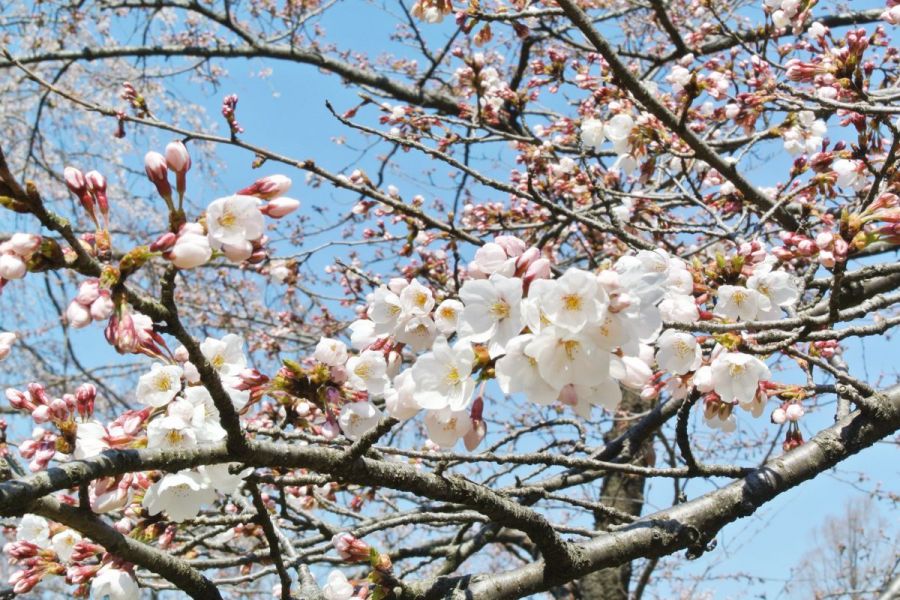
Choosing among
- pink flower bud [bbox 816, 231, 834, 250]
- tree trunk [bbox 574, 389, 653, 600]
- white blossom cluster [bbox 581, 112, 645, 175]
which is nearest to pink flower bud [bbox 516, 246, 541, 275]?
pink flower bud [bbox 816, 231, 834, 250]

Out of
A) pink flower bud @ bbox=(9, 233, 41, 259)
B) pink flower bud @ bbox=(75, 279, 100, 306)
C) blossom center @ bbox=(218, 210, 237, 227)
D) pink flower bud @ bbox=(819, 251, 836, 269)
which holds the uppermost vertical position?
pink flower bud @ bbox=(819, 251, 836, 269)

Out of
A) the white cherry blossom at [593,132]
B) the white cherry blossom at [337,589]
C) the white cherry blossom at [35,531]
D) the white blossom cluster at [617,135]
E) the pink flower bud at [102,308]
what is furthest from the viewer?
the white cherry blossom at [593,132]

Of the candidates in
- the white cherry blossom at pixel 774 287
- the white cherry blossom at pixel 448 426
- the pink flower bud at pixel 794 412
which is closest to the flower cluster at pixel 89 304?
the white cherry blossom at pixel 448 426

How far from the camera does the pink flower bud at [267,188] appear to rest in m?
1.16

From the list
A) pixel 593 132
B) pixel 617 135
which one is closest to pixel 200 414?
pixel 617 135

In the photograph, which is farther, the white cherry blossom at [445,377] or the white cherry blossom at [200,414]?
the white cherry blossom at [200,414]

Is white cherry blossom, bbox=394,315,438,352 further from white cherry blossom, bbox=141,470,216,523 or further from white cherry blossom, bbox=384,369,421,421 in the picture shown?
white cherry blossom, bbox=141,470,216,523

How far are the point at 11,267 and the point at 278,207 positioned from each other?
0.40 m

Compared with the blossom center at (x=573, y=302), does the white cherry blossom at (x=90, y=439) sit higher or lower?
higher

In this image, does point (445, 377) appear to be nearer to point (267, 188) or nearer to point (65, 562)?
point (267, 188)

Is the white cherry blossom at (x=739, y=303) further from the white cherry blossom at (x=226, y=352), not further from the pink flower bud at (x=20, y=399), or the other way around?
the pink flower bud at (x=20, y=399)

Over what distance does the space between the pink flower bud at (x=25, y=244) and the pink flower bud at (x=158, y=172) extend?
20cm

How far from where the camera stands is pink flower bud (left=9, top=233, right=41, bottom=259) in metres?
0.92

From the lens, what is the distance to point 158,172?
1.08m
